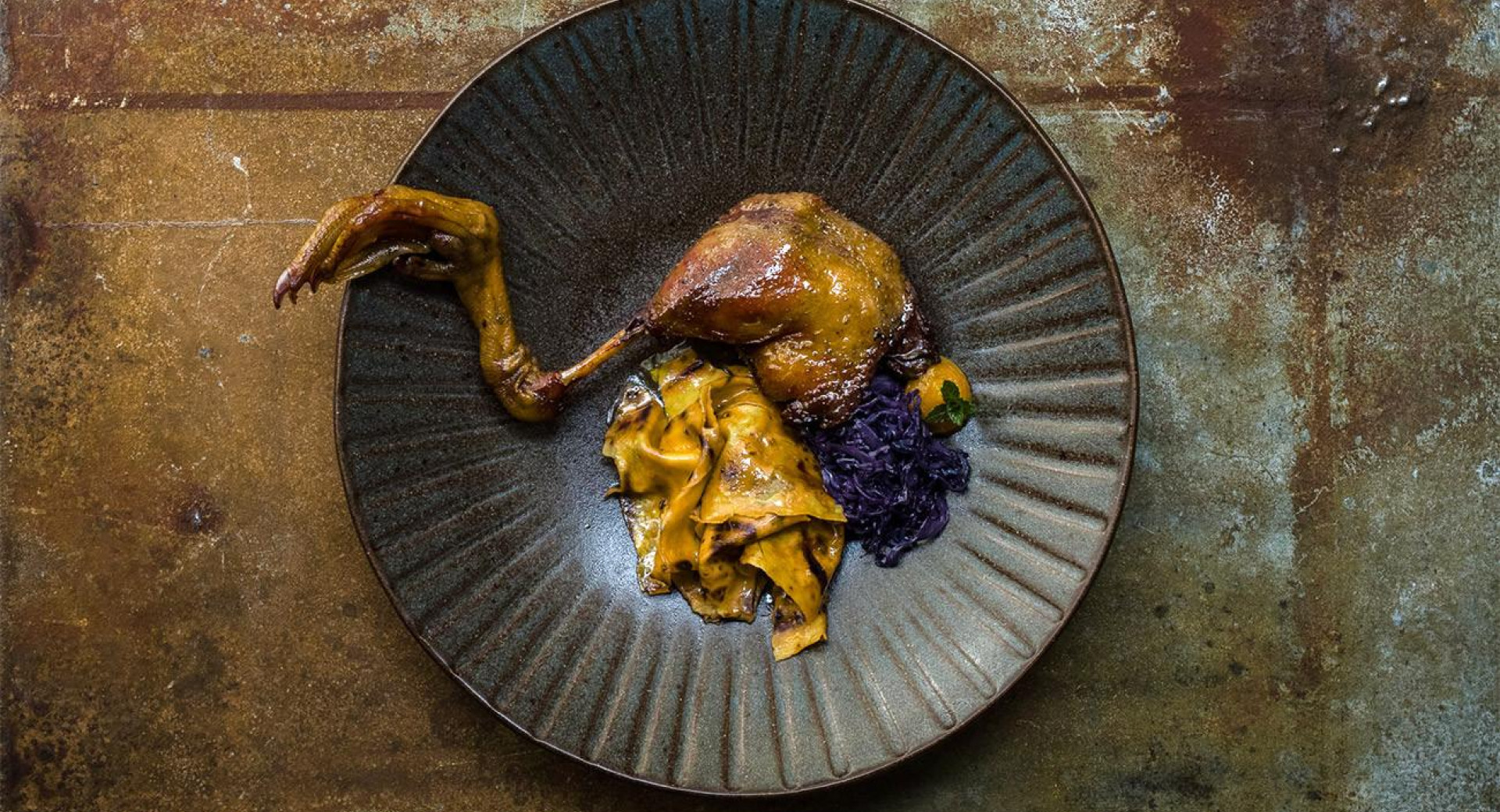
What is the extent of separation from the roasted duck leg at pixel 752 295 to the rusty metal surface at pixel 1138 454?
87 cm

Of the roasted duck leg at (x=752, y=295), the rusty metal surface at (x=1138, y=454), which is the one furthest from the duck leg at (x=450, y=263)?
the rusty metal surface at (x=1138, y=454)

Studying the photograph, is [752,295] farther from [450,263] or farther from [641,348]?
[450,263]

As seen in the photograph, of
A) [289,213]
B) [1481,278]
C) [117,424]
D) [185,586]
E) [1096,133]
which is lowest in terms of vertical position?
[185,586]

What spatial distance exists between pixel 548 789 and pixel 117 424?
94.1 inches

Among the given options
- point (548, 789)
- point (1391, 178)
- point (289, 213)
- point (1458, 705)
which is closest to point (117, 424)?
point (289, 213)

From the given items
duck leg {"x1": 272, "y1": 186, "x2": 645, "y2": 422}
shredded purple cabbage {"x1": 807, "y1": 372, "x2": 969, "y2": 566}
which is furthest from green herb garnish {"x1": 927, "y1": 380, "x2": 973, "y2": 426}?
duck leg {"x1": 272, "y1": 186, "x2": 645, "y2": 422}

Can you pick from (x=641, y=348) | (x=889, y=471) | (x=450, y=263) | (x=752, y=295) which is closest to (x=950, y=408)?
(x=889, y=471)

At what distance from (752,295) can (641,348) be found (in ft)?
2.01

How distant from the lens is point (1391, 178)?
4.66m

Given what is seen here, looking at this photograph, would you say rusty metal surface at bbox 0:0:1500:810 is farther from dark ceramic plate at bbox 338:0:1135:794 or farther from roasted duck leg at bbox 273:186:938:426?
roasted duck leg at bbox 273:186:938:426

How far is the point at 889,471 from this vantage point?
13.6 feet

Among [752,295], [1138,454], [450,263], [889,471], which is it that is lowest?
[450,263]

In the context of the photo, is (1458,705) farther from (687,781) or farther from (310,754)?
(310,754)

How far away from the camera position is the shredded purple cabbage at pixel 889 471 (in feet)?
13.6
